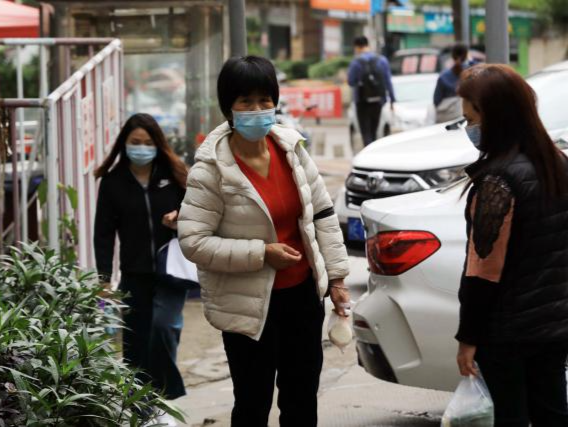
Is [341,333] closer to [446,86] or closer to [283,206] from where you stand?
[283,206]

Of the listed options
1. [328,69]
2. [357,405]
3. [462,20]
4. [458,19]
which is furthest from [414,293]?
[328,69]

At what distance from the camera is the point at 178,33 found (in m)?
10.7

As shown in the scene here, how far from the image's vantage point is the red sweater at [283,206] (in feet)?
14.9

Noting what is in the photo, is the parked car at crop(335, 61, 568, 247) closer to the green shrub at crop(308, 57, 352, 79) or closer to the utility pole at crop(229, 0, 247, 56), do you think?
the utility pole at crop(229, 0, 247, 56)

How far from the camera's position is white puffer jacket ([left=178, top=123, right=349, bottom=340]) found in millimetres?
4465

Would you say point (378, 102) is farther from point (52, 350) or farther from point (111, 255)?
point (52, 350)

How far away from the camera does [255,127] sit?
175 inches

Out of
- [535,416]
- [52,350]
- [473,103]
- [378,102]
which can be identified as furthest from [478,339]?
[378,102]

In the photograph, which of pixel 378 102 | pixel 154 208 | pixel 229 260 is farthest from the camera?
pixel 378 102

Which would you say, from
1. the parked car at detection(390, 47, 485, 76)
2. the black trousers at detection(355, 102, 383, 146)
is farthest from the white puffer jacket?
the parked car at detection(390, 47, 485, 76)

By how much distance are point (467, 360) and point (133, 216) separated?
2713 mm

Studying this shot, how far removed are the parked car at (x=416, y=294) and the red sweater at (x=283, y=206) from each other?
3.13 feet

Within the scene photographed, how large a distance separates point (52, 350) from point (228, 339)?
2.49 feet

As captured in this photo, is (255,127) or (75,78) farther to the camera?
(75,78)
